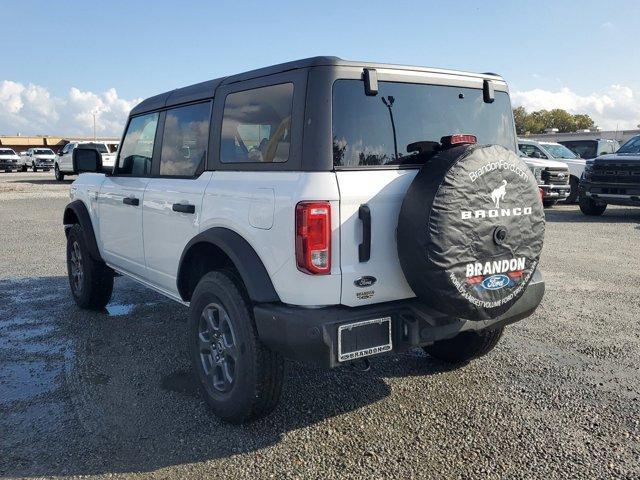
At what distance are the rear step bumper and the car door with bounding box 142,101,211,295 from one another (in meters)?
1.05

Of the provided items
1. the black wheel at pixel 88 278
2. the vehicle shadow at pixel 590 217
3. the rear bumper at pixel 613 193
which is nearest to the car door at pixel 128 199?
the black wheel at pixel 88 278

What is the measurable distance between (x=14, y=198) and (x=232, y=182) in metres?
18.9

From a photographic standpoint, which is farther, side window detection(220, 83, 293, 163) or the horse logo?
side window detection(220, 83, 293, 163)

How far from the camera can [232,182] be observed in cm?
352

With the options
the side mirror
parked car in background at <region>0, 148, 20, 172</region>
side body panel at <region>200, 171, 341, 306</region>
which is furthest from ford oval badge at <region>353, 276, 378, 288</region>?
parked car in background at <region>0, 148, 20, 172</region>

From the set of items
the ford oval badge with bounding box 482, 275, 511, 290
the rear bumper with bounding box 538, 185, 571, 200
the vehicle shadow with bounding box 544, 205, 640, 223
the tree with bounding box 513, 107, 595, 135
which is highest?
the tree with bounding box 513, 107, 595, 135

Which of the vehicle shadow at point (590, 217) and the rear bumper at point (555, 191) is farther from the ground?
the rear bumper at point (555, 191)

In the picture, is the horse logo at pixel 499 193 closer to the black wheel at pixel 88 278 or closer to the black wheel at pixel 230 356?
the black wheel at pixel 230 356

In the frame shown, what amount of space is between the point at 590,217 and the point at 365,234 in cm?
1300

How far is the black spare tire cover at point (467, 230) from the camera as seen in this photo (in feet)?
9.71

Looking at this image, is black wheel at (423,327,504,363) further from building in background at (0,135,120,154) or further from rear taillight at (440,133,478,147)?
building in background at (0,135,120,154)

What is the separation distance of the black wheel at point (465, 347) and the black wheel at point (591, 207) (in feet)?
37.3

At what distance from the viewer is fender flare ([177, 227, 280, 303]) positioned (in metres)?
3.15

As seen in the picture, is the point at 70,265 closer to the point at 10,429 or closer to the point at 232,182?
the point at 10,429
